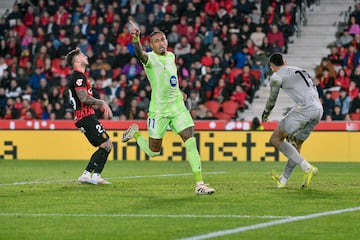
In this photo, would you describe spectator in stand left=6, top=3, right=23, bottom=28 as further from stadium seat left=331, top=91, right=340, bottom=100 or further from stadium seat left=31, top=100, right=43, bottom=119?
stadium seat left=331, top=91, right=340, bottom=100

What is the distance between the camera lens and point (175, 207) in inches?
484

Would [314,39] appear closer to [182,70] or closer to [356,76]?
[356,76]

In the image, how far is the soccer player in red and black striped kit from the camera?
637 inches

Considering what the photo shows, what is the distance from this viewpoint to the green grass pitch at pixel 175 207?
32.5ft

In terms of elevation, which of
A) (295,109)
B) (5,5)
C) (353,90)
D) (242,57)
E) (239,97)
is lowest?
(239,97)

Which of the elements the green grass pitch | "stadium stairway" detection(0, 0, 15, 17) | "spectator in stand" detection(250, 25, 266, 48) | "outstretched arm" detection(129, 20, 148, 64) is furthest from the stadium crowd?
"outstretched arm" detection(129, 20, 148, 64)

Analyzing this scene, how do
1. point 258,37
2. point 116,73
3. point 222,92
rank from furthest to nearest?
point 116,73, point 258,37, point 222,92

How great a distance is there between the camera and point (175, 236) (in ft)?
31.3

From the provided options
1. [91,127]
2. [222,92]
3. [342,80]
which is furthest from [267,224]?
[222,92]

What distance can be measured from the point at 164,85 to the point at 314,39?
17.2 m

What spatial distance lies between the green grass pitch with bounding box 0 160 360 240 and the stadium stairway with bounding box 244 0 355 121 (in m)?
10.1

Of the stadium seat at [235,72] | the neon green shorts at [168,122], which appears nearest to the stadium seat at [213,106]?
the stadium seat at [235,72]

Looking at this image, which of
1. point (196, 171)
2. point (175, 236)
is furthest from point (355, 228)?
point (196, 171)

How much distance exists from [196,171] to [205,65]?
51.6 feet
